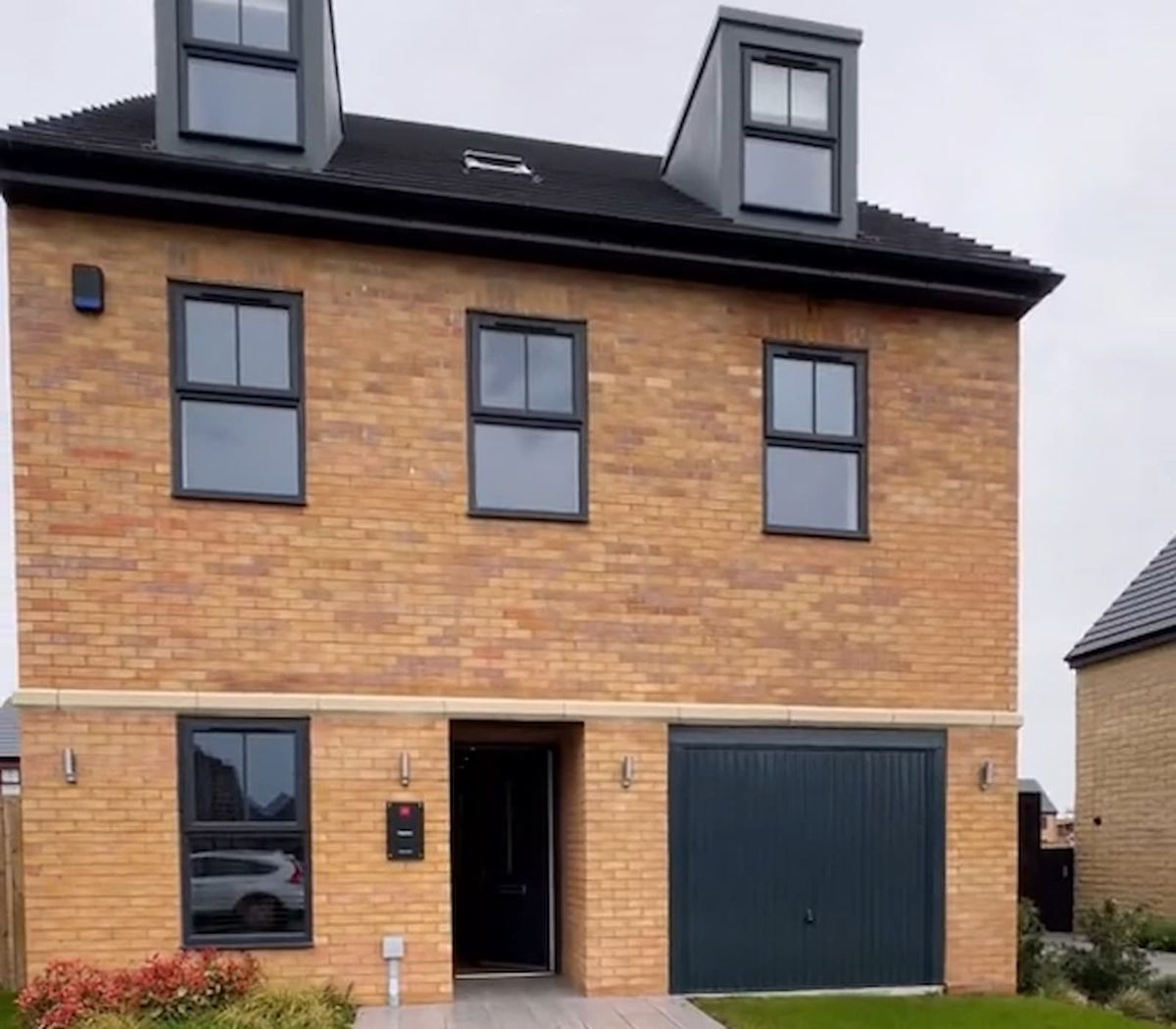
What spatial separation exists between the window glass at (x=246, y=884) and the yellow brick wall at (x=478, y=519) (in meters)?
1.07

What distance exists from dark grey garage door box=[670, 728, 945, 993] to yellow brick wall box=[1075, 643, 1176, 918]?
762cm

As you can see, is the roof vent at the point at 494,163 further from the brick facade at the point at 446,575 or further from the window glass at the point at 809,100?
the window glass at the point at 809,100

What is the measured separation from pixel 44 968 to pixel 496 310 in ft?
17.3

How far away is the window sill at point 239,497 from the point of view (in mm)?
6746

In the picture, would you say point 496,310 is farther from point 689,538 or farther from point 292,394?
point 689,538

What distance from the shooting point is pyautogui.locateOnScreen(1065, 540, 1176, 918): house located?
44.5ft

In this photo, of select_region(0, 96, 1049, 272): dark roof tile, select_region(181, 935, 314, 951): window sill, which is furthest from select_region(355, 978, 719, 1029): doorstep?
select_region(0, 96, 1049, 272): dark roof tile

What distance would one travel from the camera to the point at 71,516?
A: 260 inches

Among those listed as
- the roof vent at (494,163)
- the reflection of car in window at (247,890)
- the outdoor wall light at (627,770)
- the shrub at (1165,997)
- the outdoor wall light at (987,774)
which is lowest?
the shrub at (1165,997)

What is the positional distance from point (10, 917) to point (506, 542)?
5.36m

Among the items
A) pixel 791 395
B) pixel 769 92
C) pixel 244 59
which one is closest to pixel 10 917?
pixel 244 59


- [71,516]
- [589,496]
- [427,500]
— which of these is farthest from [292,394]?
[589,496]

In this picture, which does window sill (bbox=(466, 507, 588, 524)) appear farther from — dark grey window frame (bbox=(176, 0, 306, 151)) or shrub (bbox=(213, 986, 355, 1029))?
shrub (bbox=(213, 986, 355, 1029))

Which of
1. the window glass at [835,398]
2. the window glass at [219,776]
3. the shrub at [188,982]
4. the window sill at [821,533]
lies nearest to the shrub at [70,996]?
the shrub at [188,982]
